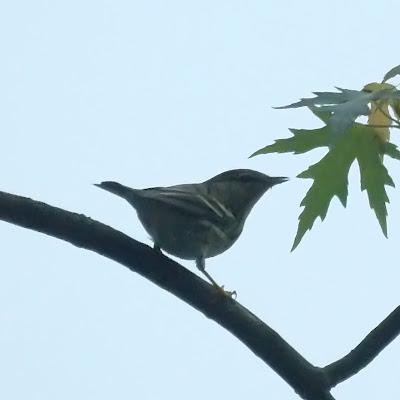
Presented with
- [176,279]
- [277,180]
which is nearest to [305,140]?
[176,279]

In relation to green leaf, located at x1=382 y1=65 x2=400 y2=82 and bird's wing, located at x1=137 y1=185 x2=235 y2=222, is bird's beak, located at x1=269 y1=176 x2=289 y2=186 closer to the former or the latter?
bird's wing, located at x1=137 y1=185 x2=235 y2=222

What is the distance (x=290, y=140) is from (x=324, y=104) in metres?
0.46

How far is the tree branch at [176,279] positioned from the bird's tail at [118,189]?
0.56 meters

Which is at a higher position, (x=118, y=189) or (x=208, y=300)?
(x=118, y=189)

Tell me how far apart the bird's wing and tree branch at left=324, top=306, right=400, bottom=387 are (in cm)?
103

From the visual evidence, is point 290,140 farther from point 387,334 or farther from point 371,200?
point 387,334

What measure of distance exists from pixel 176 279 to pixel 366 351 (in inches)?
17.7

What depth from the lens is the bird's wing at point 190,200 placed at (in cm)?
264

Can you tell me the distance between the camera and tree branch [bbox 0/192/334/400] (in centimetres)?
174

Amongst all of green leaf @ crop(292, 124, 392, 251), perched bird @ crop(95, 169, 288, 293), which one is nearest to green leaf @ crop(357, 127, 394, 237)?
green leaf @ crop(292, 124, 392, 251)

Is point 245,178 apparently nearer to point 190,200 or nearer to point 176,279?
point 190,200

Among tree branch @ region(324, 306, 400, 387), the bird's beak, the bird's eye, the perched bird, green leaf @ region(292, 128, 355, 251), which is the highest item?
the bird's eye

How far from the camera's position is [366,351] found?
171cm

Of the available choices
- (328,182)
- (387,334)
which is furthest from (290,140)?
(387,334)
